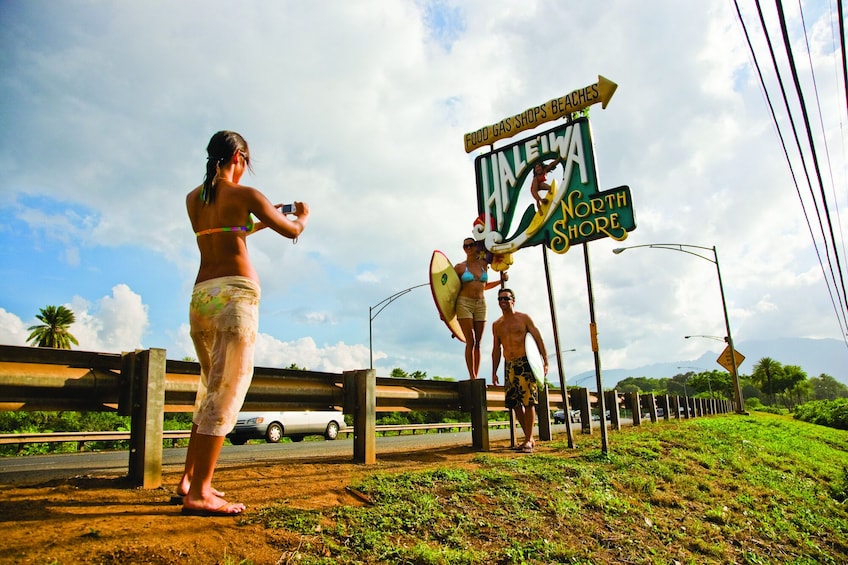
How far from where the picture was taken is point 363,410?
5453 mm

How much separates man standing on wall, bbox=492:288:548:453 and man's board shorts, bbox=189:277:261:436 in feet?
15.7

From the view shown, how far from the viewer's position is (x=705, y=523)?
5230 mm

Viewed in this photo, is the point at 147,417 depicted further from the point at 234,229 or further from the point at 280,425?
the point at 280,425

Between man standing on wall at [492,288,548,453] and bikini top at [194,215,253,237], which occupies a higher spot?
bikini top at [194,215,253,237]

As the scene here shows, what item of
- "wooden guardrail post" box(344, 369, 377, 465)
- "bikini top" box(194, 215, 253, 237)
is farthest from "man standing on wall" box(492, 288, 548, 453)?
"bikini top" box(194, 215, 253, 237)

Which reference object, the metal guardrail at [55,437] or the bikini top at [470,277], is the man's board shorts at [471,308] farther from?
the metal guardrail at [55,437]

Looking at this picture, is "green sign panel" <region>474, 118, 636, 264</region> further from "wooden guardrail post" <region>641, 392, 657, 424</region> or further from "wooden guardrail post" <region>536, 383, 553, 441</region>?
"wooden guardrail post" <region>641, 392, 657, 424</region>

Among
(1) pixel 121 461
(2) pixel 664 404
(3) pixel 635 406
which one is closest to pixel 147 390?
(1) pixel 121 461

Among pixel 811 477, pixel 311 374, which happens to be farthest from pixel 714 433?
pixel 311 374

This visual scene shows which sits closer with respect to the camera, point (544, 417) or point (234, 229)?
point (234, 229)

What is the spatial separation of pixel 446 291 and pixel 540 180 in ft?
7.99

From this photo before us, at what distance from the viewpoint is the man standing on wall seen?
7.57m

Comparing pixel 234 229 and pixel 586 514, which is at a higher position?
pixel 234 229

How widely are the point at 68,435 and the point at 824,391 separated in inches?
9348
